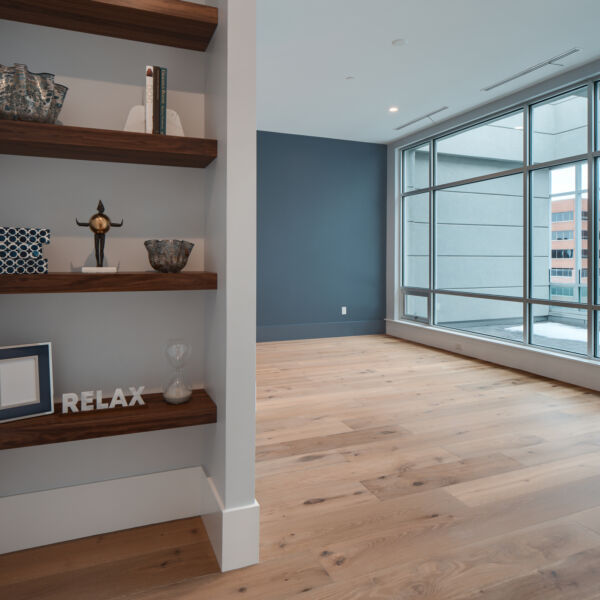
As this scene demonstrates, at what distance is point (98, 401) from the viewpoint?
167cm

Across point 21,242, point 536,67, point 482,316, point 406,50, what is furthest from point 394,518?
point 536,67

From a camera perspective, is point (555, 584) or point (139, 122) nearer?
point (555, 584)

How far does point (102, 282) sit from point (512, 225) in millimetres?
4434

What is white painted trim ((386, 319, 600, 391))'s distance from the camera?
3936 millimetres

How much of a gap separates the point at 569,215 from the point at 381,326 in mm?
3071

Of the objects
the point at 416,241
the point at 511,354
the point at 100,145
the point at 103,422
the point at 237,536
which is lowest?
the point at 237,536

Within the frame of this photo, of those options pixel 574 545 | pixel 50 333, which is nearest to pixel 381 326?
pixel 574 545

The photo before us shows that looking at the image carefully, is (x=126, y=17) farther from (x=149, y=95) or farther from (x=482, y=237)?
(x=482, y=237)

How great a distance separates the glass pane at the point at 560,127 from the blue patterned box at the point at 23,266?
4.31m

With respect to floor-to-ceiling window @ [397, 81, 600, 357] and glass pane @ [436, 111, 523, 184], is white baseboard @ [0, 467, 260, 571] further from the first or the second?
glass pane @ [436, 111, 523, 184]

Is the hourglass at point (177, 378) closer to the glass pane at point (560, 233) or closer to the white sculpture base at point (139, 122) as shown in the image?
the white sculpture base at point (139, 122)

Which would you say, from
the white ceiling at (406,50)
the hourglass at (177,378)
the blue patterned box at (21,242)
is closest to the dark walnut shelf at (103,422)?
the hourglass at (177,378)

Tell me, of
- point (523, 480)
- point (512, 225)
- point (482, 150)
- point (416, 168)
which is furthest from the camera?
point (416, 168)

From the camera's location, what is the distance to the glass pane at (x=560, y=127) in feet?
13.4
